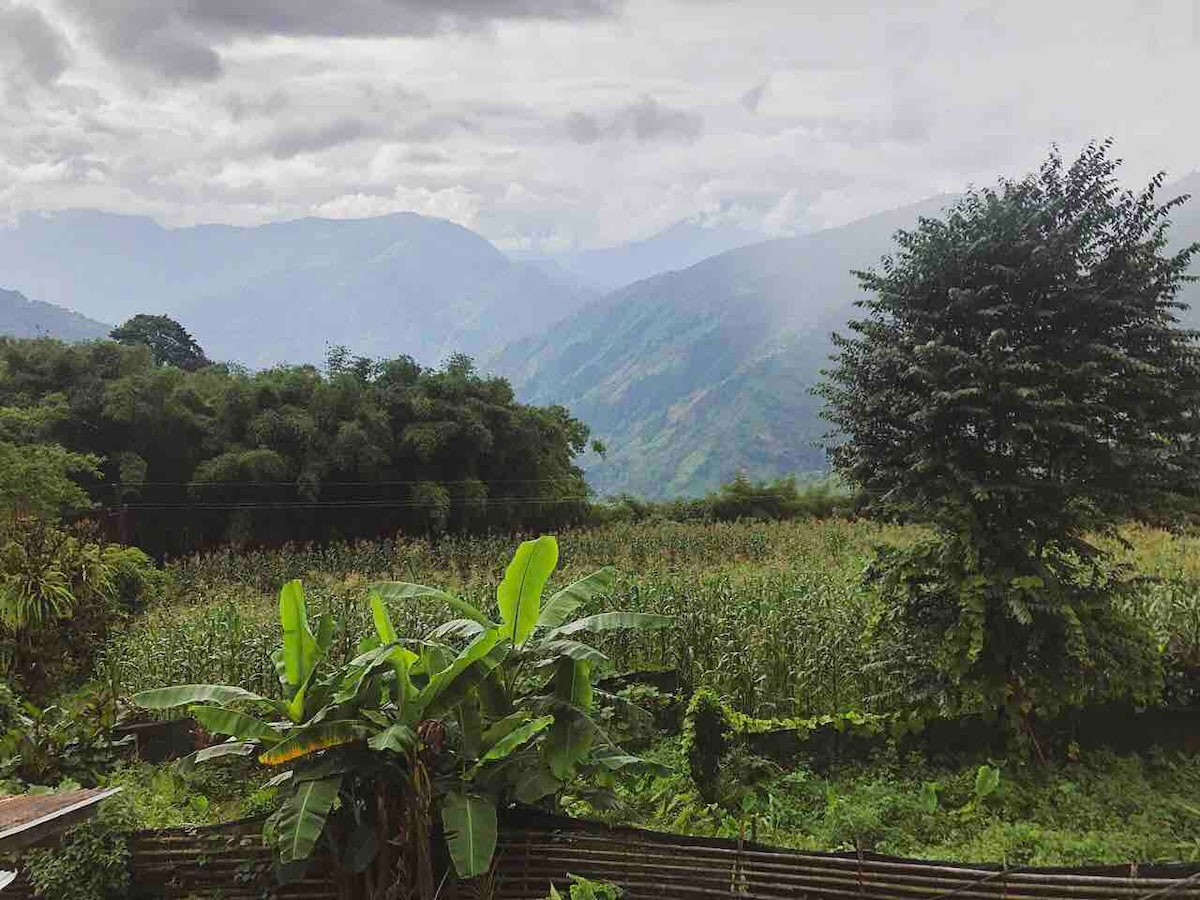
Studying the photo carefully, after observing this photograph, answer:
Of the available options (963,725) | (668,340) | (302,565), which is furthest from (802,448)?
(963,725)

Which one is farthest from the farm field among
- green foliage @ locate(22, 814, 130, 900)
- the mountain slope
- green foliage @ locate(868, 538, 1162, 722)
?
the mountain slope

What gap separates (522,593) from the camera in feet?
13.2

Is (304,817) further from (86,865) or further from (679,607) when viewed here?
(679,607)

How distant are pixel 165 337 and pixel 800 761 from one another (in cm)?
2990

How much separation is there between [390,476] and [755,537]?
259 inches

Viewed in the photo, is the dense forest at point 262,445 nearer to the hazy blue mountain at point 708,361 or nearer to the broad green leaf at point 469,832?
the broad green leaf at point 469,832

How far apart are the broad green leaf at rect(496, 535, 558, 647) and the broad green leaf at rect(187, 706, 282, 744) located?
111 cm

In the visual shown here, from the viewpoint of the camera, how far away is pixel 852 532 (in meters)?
14.1

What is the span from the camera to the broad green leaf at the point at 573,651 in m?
3.87

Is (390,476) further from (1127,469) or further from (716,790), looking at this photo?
(1127,469)

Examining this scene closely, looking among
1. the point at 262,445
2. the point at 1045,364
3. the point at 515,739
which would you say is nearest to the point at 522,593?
the point at 515,739

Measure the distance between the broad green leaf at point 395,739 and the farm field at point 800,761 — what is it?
3.31 feet

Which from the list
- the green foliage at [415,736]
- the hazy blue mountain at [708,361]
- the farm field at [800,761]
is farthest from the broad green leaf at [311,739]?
the hazy blue mountain at [708,361]

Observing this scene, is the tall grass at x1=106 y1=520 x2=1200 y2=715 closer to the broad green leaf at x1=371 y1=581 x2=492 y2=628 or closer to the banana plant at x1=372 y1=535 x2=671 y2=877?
the banana plant at x1=372 y1=535 x2=671 y2=877
